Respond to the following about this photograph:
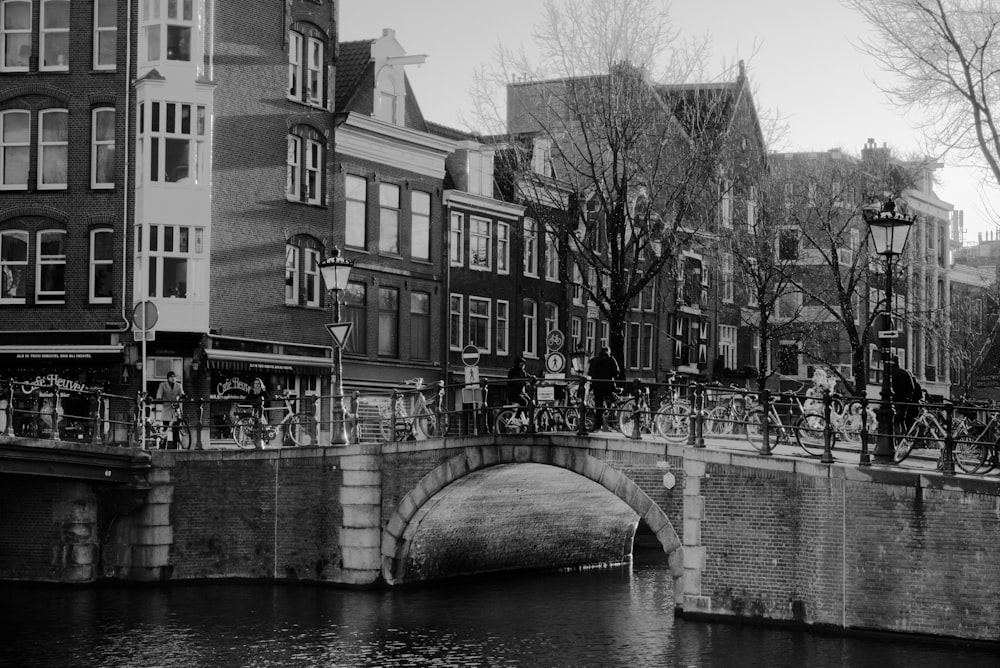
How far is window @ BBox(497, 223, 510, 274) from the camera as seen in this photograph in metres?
50.6

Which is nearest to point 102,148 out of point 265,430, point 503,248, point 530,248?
point 265,430

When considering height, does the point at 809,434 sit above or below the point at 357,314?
below

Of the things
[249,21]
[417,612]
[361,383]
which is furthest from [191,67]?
[417,612]

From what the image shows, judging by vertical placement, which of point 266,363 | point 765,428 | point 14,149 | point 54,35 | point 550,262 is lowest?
point 765,428

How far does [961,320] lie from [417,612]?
3525 cm

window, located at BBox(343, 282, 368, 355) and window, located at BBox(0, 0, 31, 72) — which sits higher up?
window, located at BBox(0, 0, 31, 72)

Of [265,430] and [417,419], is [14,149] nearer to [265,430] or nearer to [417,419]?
[265,430]

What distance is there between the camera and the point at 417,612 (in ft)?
95.3

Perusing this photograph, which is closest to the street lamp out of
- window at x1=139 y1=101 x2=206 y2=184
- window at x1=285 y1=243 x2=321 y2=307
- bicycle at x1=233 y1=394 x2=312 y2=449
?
bicycle at x1=233 y1=394 x2=312 y2=449

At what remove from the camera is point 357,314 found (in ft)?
145

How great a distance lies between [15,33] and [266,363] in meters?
10.1

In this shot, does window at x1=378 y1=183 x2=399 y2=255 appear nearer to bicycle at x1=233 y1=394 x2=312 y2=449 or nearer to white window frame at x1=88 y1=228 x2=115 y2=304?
white window frame at x1=88 y1=228 x2=115 y2=304

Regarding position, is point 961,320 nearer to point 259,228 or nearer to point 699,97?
point 699,97

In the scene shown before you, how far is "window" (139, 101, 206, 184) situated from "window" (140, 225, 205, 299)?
4.11 feet
